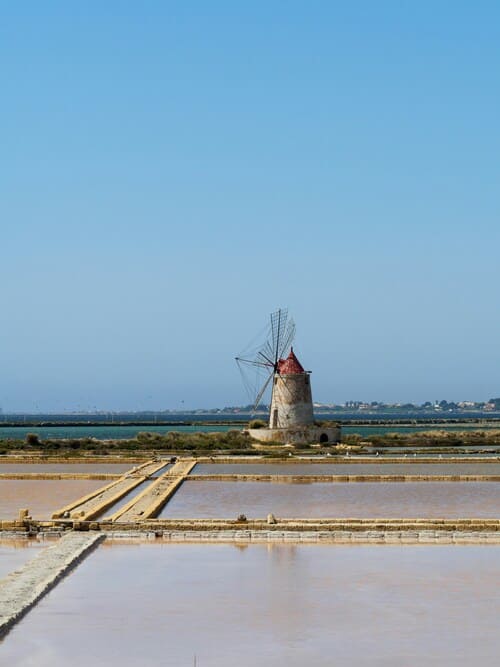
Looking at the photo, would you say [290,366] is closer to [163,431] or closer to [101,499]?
[101,499]

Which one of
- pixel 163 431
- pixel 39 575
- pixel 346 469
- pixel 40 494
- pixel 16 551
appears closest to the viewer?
pixel 39 575

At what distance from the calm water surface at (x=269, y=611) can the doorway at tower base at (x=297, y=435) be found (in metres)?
26.6

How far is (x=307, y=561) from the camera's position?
38.1 ft

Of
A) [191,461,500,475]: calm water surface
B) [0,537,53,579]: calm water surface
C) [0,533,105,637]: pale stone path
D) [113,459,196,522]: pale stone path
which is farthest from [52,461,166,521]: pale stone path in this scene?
[191,461,500,475]: calm water surface

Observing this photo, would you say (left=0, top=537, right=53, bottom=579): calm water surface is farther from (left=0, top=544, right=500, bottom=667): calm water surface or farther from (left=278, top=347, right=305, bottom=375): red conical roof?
(left=278, top=347, right=305, bottom=375): red conical roof

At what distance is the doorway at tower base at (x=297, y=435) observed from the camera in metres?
39.1

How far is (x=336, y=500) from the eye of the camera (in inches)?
741

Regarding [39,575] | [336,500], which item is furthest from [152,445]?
[39,575]

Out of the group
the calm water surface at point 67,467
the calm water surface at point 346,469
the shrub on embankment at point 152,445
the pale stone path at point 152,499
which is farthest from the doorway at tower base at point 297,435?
the pale stone path at point 152,499

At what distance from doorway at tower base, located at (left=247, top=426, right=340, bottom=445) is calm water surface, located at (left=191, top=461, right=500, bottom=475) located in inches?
313

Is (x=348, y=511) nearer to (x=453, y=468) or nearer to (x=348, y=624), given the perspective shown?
(x=348, y=624)

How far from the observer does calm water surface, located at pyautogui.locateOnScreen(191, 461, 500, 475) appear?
1051 inches

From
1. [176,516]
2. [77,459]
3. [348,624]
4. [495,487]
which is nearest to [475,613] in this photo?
[348,624]

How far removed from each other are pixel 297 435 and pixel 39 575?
95.5 feet
